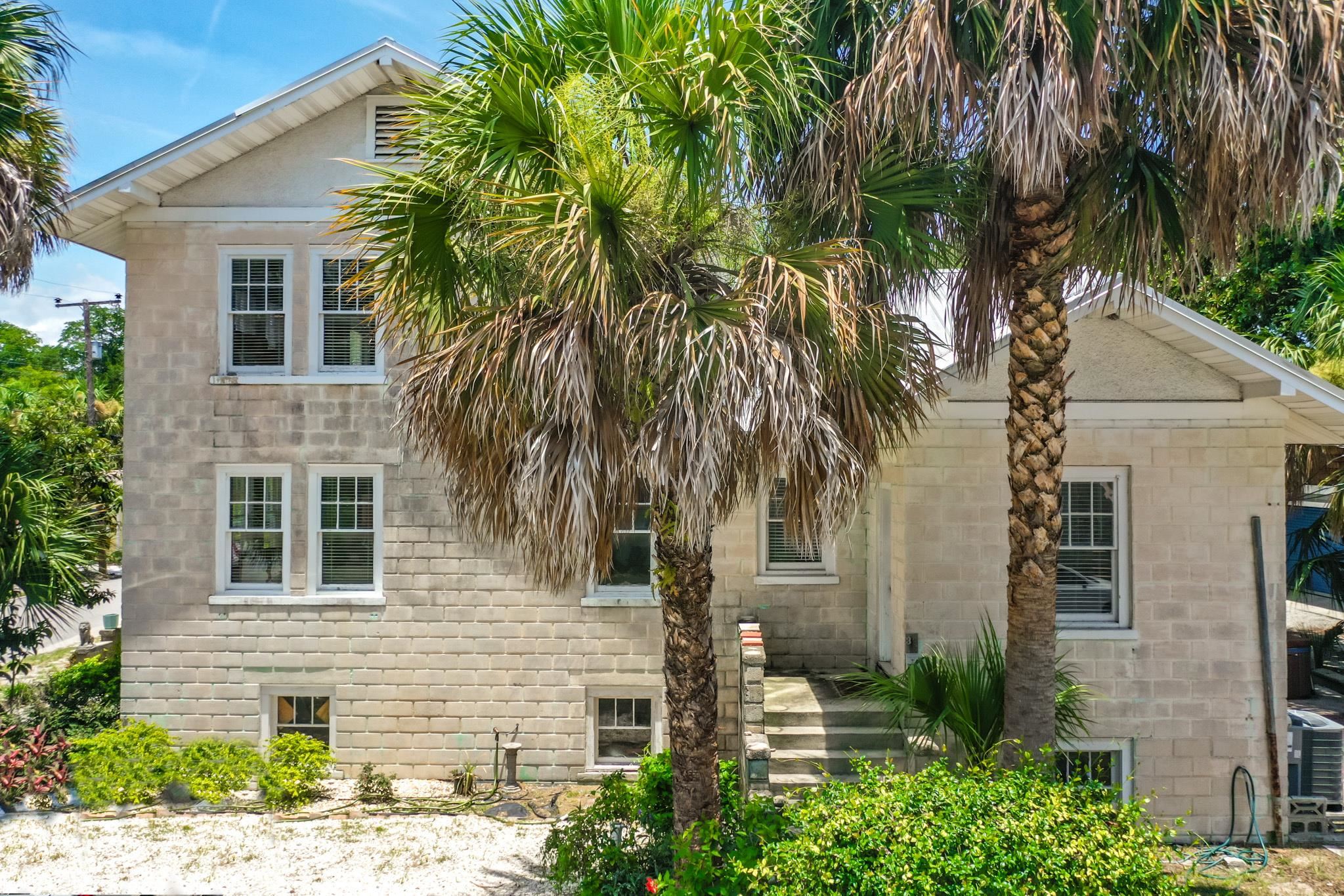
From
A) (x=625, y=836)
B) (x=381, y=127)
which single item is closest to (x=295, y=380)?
(x=381, y=127)

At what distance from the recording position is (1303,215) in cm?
564

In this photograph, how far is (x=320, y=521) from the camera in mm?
10891

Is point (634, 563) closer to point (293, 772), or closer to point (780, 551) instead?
point (780, 551)

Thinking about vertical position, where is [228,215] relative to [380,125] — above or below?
below

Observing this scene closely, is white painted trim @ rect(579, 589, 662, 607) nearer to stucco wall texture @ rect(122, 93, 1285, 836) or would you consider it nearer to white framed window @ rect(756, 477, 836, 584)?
stucco wall texture @ rect(122, 93, 1285, 836)

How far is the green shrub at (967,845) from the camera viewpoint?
5.55 m

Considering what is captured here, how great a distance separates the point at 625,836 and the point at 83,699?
8407mm

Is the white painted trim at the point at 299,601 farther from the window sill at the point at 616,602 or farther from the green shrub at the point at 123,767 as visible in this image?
the window sill at the point at 616,602

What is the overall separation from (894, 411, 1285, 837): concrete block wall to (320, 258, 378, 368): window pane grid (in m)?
6.84

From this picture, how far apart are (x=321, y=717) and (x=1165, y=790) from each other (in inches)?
393

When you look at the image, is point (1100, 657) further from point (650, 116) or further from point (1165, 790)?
point (650, 116)

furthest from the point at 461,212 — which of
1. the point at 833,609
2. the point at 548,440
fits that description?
the point at 833,609

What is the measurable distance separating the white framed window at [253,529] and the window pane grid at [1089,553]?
935cm

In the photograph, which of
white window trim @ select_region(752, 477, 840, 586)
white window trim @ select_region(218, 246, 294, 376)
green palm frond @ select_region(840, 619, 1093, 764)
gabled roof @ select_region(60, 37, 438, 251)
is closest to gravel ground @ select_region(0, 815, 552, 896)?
green palm frond @ select_region(840, 619, 1093, 764)
